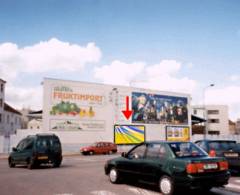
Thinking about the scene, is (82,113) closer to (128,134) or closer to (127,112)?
(127,112)

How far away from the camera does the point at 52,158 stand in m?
17.4

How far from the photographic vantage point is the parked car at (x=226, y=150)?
13.3 m

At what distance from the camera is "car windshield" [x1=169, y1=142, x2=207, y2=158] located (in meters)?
8.73

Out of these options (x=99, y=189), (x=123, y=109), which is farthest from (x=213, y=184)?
(x=123, y=109)

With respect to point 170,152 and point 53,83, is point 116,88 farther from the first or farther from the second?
point 170,152

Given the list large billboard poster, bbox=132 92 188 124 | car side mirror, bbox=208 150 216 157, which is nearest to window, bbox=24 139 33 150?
car side mirror, bbox=208 150 216 157

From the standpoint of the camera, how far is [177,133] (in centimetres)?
4516

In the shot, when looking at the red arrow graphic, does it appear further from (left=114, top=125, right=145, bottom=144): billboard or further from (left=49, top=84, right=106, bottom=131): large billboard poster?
(left=49, top=84, right=106, bottom=131): large billboard poster

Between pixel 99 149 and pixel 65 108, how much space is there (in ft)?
20.0

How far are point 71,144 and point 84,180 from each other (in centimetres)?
2428

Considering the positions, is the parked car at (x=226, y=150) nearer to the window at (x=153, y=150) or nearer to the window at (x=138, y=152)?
the window at (x=138, y=152)

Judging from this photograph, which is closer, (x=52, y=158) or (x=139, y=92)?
(x=52, y=158)

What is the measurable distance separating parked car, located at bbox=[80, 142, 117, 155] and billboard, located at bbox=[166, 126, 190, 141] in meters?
11.6

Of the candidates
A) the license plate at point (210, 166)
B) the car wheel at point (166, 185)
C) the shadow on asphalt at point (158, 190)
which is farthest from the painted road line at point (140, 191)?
the license plate at point (210, 166)
